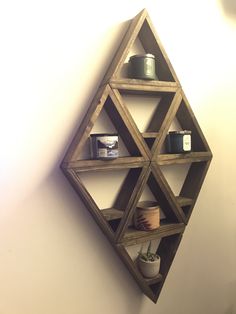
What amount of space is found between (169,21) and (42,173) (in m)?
0.75

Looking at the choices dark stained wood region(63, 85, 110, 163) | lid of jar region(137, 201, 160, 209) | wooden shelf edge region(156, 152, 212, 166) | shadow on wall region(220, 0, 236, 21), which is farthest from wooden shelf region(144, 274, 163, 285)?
shadow on wall region(220, 0, 236, 21)

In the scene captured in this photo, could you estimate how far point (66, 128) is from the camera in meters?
0.95

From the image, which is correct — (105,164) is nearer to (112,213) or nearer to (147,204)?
(112,213)

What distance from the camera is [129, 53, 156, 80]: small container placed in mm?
991

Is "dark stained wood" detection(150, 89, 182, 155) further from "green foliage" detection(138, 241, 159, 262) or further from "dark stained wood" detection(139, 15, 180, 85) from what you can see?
"green foliage" detection(138, 241, 159, 262)

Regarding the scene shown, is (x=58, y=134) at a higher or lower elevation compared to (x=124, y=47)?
lower

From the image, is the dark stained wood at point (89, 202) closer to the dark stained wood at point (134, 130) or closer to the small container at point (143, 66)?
the dark stained wood at point (134, 130)

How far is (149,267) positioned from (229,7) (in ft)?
3.72

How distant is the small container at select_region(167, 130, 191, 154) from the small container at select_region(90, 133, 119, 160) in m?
0.27

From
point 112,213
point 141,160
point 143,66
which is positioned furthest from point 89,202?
point 143,66

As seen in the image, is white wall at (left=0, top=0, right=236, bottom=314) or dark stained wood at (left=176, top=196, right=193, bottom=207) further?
dark stained wood at (left=176, top=196, right=193, bottom=207)

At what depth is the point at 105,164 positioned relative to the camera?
94 centimetres

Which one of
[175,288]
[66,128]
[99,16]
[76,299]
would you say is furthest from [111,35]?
[175,288]

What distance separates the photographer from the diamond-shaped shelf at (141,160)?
3.07ft
